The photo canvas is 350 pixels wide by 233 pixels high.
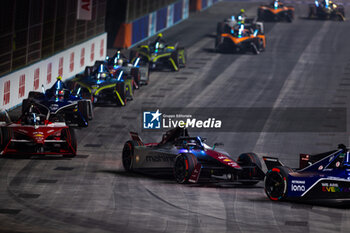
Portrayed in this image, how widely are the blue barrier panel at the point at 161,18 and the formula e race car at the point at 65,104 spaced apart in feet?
106

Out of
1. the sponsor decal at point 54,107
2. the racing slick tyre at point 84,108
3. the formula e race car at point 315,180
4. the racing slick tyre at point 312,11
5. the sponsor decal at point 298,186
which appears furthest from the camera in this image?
the racing slick tyre at point 312,11

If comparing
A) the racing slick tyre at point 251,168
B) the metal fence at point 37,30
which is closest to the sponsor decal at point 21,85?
the metal fence at point 37,30

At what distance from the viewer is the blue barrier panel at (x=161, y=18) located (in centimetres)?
6844

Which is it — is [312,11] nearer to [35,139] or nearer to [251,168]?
[35,139]

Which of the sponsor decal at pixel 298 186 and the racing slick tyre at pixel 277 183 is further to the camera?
the racing slick tyre at pixel 277 183

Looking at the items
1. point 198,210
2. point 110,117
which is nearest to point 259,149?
point 110,117

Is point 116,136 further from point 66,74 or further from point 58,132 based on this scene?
point 66,74

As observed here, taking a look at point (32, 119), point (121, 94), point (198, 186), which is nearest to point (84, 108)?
point (121, 94)

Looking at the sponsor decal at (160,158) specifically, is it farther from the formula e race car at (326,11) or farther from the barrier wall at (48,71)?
the formula e race car at (326,11)

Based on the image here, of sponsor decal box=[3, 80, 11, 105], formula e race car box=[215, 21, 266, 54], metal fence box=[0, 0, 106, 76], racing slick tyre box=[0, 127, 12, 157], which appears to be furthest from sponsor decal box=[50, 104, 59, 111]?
formula e race car box=[215, 21, 266, 54]

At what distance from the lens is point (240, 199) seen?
23.7m

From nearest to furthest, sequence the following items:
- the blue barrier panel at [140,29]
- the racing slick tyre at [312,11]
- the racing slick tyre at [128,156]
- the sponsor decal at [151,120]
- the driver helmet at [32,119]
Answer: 1. the racing slick tyre at [128,156]
2. the driver helmet at [32,119]
3. the sponsor decal at [151,120]
4. the blue barrier panel at [140,29]
5. the racing slick tyre at [312,11]

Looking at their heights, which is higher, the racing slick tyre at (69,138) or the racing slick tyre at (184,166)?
the racing slick tyre at (184,166)

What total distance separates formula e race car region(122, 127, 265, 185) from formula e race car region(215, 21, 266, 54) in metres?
28.8
